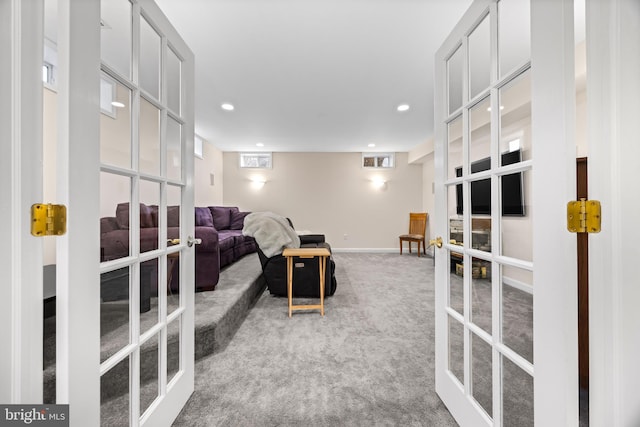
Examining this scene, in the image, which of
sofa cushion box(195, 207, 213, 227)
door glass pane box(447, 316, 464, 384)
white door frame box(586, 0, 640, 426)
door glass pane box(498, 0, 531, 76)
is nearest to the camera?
white door frame box(586, 0, 640, 426)

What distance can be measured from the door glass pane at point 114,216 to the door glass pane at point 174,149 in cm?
26

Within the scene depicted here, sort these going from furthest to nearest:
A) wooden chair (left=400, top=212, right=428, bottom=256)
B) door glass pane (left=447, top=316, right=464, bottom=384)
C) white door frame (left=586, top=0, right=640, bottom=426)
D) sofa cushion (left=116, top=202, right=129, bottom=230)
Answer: wooden chair (left=400, top=212, right=428, bottom=256)
door glass pane (left=447, top=316, right=464, bottom=384)
sofa cushion (left=116, top=202, right=129, bottom=230)
white door frame (left=586, top=0, right=640, bottom=426)

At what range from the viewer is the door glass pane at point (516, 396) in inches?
30.5

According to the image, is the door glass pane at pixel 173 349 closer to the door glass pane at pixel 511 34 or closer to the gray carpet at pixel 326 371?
the gray carpet at pixel 326 371

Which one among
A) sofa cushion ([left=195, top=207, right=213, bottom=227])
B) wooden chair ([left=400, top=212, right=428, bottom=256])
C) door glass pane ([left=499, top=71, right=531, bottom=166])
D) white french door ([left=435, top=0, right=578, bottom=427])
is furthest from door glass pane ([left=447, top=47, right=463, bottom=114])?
wooden chair ([left=400, top=212, right=428, bottom=256])

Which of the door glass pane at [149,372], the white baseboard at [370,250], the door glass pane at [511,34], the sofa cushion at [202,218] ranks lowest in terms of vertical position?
the white baseboard at [370,250]

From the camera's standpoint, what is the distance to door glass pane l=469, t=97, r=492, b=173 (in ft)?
3.14

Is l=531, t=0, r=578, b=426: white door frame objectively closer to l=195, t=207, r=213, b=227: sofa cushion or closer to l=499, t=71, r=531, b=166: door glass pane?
l=499, t=71, r=531, b=166: door glass pane

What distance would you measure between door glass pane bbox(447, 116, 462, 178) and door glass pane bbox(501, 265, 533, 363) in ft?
1.67

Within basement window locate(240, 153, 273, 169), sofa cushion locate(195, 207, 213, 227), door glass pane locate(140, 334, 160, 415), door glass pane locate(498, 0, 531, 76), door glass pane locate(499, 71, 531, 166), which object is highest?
basement window locate(240, 153, 273, 169)

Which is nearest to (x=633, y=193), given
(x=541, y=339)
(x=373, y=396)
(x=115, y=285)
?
(x=541, y=339)

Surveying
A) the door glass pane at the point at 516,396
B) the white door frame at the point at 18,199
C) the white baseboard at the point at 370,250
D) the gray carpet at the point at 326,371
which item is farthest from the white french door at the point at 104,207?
the white baseboard at the point at 370,250

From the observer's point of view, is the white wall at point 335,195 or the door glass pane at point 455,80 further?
the white wall at point 335,195

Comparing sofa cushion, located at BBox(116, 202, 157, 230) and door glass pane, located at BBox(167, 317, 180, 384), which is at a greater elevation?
sofa cushion, located at BBox(116, 202, 157, 230)
